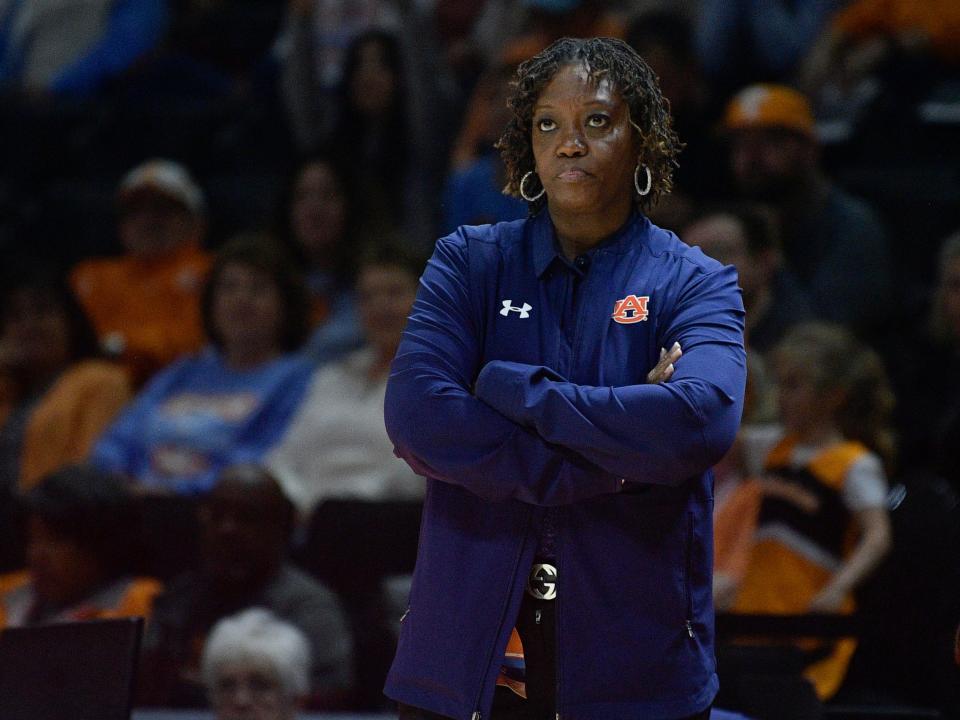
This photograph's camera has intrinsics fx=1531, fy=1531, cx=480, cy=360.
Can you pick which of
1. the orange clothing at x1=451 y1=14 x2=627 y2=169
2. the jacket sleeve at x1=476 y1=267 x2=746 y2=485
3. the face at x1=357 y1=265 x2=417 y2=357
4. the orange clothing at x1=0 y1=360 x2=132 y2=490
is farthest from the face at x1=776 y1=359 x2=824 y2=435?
the orange clothing at x1=0 y1=360 x2=132 y2=490

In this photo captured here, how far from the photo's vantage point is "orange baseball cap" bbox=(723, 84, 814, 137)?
592cm

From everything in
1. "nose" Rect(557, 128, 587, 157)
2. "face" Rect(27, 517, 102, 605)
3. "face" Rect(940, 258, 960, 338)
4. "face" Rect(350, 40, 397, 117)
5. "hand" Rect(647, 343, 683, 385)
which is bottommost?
"face" Rect(27, 517, 102, 605)

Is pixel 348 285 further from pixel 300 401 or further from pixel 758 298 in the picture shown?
pixel 758 298

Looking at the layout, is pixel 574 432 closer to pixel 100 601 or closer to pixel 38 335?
pixel 100 601

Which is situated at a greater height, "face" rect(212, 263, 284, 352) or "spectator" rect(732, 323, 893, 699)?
"face" rect(212, 263, 284, 352)

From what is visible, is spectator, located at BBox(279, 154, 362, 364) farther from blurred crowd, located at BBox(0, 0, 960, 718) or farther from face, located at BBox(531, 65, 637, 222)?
face, located at BBox(531, 65, 637, 222)

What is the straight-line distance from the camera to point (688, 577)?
8.25ft

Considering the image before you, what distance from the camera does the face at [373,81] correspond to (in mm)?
6840

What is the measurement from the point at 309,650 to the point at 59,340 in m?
2.25

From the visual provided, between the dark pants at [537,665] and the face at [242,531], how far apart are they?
2107mm

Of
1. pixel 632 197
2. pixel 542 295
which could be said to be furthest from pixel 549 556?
pixel 632 197

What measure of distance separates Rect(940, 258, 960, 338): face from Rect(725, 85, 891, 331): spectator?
43 centimetres

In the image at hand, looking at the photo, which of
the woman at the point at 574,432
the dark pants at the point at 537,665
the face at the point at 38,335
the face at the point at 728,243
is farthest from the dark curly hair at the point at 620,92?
the face at the point at 38,335

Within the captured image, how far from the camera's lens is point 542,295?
263cm
